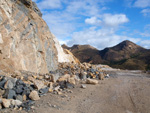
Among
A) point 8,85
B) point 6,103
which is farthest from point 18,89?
point 6,103

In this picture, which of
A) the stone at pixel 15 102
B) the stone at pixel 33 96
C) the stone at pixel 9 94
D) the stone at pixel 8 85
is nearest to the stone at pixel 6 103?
the stone at pixel 15 102

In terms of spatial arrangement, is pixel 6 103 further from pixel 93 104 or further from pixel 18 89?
pixel 93 104

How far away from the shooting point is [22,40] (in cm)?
959

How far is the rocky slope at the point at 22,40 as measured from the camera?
7.77 m

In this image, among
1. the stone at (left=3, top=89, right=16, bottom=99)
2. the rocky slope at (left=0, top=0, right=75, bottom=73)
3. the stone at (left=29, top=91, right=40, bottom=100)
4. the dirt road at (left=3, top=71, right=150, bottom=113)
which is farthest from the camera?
the rocky slope at (left=0, top=0, right=75, bottom=73)

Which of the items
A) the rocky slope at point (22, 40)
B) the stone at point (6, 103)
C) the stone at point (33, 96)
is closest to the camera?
the stone at point (6, 103)

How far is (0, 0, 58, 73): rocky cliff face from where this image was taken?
778 cm

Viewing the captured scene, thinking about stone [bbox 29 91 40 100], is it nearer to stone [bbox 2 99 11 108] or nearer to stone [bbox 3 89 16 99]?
stone [bbox 3 89 16 99]

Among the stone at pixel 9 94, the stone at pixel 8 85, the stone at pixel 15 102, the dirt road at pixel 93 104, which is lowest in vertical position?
the dirt road at pixel 93 104

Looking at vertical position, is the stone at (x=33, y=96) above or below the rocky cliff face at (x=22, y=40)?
below

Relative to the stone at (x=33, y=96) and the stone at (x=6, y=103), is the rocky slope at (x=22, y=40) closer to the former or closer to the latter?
the stone at (x=33, y=96)

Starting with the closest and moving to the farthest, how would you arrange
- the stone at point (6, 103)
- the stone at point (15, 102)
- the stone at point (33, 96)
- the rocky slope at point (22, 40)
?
the stone at point (6, 103) < the stone at point (15, 102) < the stone at point (33, 96) < the rocky slope at point (22, 40)

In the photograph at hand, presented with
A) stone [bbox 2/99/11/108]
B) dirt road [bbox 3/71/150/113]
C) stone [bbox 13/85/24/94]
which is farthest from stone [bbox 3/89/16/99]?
dirt road [bbox 3/71/150/113]

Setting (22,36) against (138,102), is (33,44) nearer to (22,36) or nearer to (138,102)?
(22,36)
